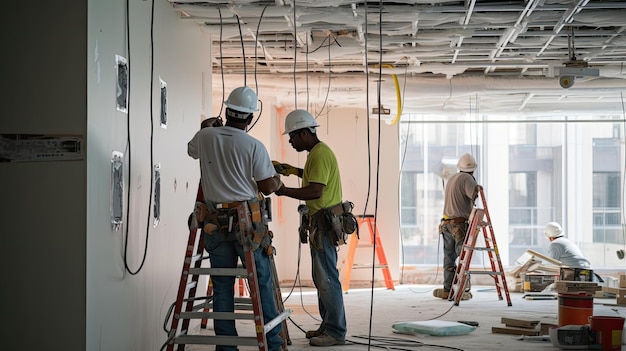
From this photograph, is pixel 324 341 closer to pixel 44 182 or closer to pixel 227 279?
pixel 227 279

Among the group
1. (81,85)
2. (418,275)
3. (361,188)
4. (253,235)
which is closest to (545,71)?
(361,188)

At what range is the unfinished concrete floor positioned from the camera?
6336mm

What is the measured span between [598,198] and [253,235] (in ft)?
43.9

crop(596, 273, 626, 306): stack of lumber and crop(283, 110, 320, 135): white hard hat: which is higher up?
crop(283, 110, 320, 135): white hard hat

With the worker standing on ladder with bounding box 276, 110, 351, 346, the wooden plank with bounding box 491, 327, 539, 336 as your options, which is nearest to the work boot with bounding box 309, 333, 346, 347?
the worker standing on ladder with bounding box 276, 110, 351, 346

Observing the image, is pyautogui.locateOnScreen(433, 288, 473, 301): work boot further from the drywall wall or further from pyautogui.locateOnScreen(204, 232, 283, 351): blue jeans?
the drywall wall

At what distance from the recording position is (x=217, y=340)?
15.2 feet

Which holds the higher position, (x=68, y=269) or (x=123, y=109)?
(x=123, y=109)

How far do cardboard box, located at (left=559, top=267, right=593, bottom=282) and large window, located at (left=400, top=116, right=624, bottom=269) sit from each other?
487cm

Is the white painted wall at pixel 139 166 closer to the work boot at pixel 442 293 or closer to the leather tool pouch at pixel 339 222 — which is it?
the leather tool pouch at pixel 339 222

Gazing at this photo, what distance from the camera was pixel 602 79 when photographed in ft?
34.6

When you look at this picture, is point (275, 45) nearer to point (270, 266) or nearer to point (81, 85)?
point (270, 266)

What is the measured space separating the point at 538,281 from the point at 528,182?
608 cm

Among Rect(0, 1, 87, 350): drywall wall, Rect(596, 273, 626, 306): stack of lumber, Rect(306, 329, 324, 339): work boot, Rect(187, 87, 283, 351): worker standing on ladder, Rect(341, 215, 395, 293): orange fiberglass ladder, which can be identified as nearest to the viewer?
Rect(0, 1, 87, 350): drywall wall
